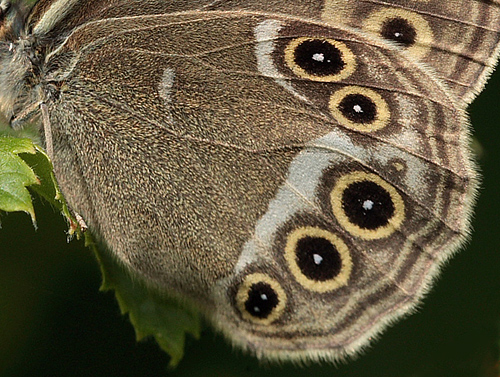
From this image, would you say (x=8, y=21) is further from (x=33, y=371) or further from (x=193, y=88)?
(x=33, y=371)

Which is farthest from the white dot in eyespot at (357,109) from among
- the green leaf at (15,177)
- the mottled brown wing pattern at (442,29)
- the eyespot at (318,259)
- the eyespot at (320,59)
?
the green leaf at (15,177)


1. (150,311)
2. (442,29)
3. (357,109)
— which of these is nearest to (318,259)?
(357,109)

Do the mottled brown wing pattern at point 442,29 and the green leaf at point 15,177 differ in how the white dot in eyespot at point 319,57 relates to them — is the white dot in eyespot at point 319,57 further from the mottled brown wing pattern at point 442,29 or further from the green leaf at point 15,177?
the green leaf at point 15,177

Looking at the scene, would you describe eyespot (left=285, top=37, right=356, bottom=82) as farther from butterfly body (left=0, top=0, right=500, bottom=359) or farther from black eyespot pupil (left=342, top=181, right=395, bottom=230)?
black eyespot pupil (left=342, top=181, right=395, bottom=230)

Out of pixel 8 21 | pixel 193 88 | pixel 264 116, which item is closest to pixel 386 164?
pixel 264 116

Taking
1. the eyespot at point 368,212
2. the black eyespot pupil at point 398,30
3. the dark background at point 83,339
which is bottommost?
the dark background at point 83,339

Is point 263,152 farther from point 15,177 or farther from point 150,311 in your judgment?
point 15,177
